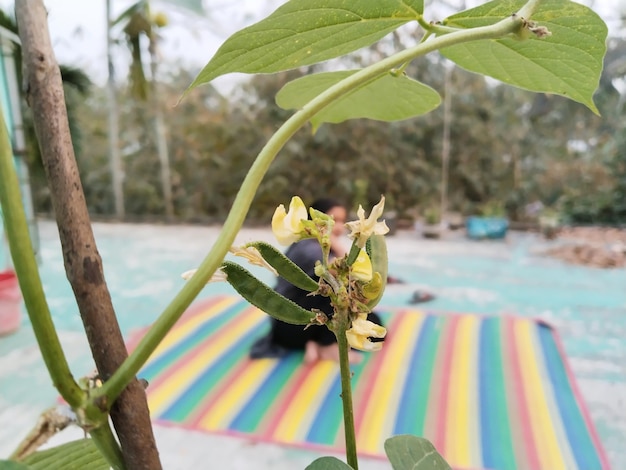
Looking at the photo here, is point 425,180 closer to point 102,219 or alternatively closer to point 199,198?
point 199,198

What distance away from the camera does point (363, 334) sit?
0.22 m

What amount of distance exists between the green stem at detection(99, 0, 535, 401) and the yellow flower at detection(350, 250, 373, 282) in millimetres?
62

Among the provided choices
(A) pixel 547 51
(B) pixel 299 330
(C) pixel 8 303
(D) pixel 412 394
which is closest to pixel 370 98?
Result: (A) pixel 547 51

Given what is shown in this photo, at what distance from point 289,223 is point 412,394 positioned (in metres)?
1.65

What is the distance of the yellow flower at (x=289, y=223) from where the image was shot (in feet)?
0.74

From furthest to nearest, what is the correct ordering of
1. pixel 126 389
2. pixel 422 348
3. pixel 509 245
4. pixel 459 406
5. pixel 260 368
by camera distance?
1. pixel 509 245
2. pixel 422 348
3. pixel 260 368
4. pixel 459 406
5. pixel 126 389

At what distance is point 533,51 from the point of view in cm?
25

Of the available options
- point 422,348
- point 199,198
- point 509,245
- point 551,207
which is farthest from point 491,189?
point 422,348

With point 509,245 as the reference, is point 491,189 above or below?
above

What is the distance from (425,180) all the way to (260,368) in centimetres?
440

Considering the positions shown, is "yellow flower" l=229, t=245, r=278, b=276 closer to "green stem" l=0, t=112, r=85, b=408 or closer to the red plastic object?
"green stem" l=0, t=112, r=85, b=408

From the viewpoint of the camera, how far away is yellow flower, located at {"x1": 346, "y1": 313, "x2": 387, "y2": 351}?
0.70 ft

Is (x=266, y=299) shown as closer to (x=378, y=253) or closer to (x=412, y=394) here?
(x=378, y=253)

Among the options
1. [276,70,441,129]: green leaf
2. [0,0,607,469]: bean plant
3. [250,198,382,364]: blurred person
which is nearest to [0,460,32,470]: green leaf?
[0,0,607,469]: bean plant
